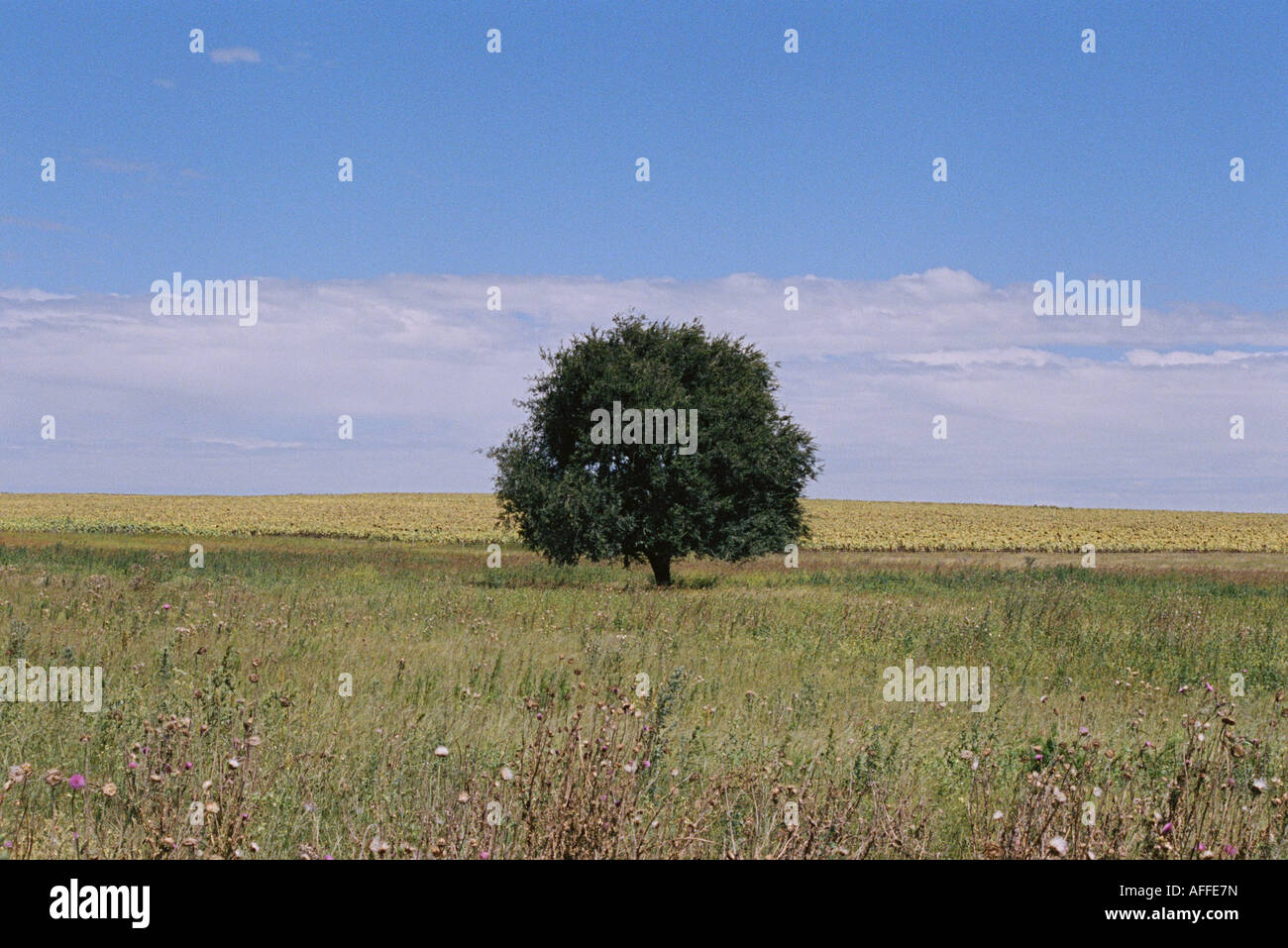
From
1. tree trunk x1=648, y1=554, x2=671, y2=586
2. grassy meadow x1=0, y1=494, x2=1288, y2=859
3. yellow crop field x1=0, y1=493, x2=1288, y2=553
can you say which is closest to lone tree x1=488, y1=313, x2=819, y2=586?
tree trunk x1=648, y1=554, x2=671, y2=586

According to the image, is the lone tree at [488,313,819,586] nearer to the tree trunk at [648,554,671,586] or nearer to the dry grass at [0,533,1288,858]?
the tree trunk at [648,554,671,586]

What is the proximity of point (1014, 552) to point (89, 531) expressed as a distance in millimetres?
64800

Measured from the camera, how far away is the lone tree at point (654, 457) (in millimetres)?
29203

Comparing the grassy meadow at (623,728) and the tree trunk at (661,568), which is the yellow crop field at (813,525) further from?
the grassy meadow at (623,728)

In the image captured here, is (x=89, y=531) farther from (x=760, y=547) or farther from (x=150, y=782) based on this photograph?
(x=150, y=782)

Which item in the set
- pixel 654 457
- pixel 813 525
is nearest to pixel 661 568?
pixel 654 457

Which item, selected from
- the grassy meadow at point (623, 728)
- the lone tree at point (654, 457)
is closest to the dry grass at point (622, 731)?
the grassy meadow at point (623, 728)

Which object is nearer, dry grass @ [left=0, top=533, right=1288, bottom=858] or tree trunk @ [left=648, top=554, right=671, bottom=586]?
dry grass @ [left=0, top=533, right=1288, bottom=858]

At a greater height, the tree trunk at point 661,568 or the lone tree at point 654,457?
the lone tree at point 654,457

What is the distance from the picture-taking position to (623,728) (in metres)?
5.87

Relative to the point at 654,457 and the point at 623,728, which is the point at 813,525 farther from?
the point at 623,728

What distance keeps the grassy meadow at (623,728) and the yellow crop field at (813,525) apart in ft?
146

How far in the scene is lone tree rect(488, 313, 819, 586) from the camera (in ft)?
95.8

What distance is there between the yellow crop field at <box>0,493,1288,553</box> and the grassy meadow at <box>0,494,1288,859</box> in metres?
44.5
